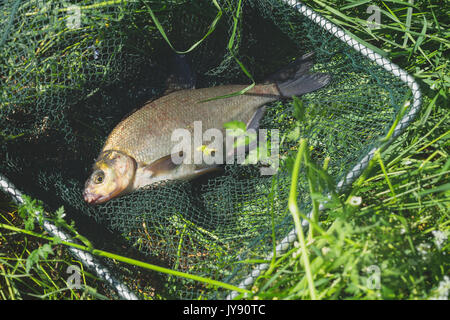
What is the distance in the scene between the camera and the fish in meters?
2.47

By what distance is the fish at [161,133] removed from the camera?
2473 mm

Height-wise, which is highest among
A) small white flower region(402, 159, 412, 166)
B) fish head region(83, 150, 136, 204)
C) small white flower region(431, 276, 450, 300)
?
fish head region(83, 150, 136, 204)

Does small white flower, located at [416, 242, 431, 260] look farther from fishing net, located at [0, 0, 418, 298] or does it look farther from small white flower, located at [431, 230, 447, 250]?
fishing net, located at [0, 0, 418, 298]

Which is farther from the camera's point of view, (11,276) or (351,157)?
(351,157)

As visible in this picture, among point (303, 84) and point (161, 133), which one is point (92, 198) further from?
point (303, 84)

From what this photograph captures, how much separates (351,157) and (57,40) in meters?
1.95

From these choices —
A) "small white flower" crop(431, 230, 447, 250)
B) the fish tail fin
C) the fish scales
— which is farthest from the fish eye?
"small white flower" crop(431, 230, 447, 250)

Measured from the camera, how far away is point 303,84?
266 cm

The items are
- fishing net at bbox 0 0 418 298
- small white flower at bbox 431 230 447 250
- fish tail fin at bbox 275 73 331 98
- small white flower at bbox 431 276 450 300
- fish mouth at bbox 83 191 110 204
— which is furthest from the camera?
fish tail fin at bbox 275 73 331 98

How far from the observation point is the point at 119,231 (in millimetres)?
2506

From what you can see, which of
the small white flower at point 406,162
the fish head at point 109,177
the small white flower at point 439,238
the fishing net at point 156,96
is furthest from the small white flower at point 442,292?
the fish head at point 109,177

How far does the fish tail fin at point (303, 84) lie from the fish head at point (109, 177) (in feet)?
3.80

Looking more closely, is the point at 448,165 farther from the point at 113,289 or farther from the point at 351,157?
the point at 113,289
